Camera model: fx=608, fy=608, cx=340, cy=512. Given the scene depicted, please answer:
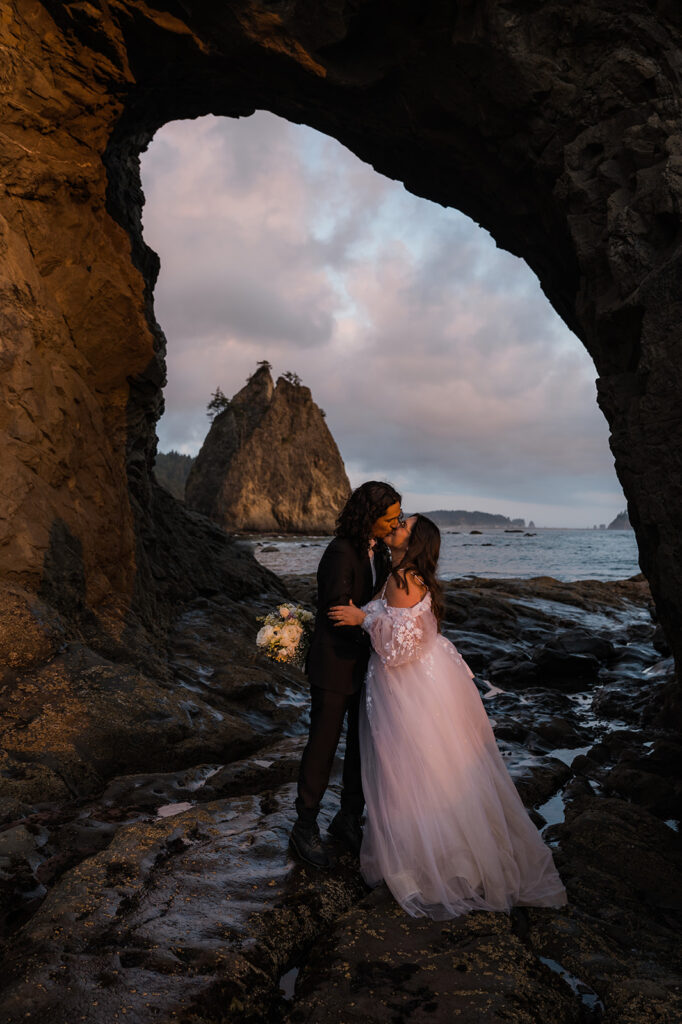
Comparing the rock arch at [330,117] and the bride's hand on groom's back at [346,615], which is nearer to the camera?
the bride's hand on groom's back at [346,615]

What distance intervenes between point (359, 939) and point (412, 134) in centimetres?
994

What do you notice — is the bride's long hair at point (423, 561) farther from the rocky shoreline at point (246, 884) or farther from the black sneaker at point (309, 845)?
the rocky shoreline at point (246, 884)

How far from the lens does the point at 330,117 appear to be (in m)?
9.49

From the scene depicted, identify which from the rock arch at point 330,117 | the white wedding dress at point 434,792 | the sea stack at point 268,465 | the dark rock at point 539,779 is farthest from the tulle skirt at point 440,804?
the sea stack at point 268,465

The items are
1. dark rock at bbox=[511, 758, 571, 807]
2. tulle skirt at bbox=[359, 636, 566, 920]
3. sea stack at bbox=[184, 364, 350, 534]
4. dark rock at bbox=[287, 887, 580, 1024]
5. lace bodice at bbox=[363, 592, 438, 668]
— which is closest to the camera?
dark rock at bbox=[287, 887, 580, 1024]

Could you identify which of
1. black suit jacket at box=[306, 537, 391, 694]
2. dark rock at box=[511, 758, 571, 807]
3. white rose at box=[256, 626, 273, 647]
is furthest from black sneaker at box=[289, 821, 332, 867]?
dark rock at box=[511, 758, 571, 807]

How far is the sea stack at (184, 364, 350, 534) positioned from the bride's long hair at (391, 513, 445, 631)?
7197cm

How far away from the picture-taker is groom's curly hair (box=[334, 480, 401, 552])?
4105mm

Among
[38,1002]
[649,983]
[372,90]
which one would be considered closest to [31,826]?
[38,1002]

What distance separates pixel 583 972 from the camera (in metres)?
3.03

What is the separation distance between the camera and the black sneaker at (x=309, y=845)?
12.4 ft

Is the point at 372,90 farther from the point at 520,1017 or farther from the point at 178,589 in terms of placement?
the point at 520,1017

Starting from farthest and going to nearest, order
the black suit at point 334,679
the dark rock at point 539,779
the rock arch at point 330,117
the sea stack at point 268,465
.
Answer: the sea stack at point 268,465, the rock arch at point 330,117, the dark rock at point 539,779, the black suit at point 334,679

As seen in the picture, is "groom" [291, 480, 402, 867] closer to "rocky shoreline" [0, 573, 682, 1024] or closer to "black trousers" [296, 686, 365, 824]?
"black trousers" [296, 686, 365, 824]
